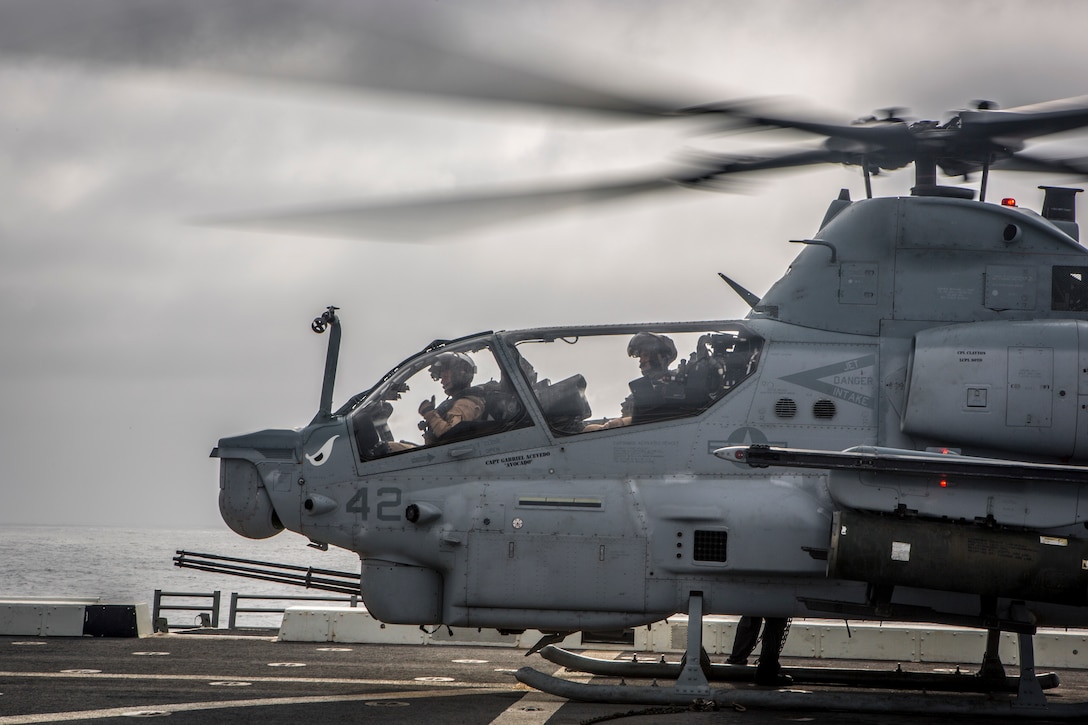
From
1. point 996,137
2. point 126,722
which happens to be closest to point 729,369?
point 996,137

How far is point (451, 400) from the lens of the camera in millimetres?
9734

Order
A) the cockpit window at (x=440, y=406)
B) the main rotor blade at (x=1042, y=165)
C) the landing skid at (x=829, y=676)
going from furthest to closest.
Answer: the landing skid at (x=829, y=676), the cockpit window at (x=440, y=406), the main rotor blade at (x=1042, y=165)

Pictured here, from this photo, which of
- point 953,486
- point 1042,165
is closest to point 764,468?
point 953,486

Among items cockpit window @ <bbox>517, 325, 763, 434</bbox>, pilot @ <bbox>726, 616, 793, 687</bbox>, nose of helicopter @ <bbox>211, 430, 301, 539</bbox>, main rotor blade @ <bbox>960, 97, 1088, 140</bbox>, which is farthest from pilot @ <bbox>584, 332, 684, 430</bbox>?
main rotor blade @ <bbox>960, 97, 1088, 140</bbox>

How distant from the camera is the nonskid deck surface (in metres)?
8.14

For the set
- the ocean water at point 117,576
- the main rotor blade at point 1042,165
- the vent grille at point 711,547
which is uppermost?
the main rotor blade at point 1042,165

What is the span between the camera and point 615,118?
22.8 ft

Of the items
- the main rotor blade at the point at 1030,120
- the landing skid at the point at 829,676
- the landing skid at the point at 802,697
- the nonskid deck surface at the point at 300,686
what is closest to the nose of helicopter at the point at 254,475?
the nonskid deck surface at the point at 300,686

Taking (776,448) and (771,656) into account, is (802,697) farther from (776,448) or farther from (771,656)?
(776,448)

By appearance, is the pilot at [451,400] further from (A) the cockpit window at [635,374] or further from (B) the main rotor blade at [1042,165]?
(B) the main rotor blade at [1042,165]

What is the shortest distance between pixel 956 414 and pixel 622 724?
3.76m

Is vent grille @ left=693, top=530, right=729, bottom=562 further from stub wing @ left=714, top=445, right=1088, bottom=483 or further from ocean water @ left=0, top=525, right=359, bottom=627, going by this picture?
ocean water @ left=0, top=525, right=359, bottom=627

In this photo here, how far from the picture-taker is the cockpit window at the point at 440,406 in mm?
9617

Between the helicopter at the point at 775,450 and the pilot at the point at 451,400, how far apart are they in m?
0.02
